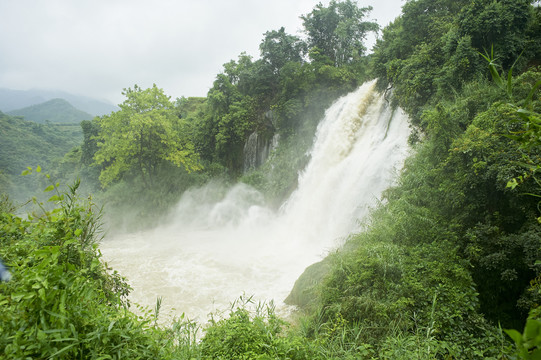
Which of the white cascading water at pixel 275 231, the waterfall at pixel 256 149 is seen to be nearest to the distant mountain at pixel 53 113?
the waterfall at pixel 256 149

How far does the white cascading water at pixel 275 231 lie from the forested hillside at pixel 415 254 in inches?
39.6

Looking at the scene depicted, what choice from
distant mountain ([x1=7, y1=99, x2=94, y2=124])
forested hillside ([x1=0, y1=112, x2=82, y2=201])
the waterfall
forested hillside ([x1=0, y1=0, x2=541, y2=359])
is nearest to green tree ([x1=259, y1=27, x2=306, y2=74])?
the waterfall

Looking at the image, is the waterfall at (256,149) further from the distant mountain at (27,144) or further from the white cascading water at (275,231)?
the distant mountain at (27,144)

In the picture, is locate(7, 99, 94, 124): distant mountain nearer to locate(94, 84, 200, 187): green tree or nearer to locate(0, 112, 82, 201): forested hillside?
locate(0, 112, 82, 201): forested hillside

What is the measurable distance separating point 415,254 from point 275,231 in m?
8.45

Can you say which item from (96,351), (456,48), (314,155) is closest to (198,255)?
(314,155)

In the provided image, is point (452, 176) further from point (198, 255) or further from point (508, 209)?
point (198, 255)

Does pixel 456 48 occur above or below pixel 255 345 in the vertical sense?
above

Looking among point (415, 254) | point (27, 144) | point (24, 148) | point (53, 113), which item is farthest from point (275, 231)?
point (53, 113)

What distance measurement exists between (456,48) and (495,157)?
16.9ft

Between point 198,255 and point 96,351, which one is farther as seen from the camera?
point 198,255

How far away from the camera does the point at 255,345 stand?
3.11m

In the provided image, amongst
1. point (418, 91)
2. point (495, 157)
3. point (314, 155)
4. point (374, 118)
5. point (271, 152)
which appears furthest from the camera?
point (271, 152)

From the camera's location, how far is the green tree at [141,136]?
52.1 feet
